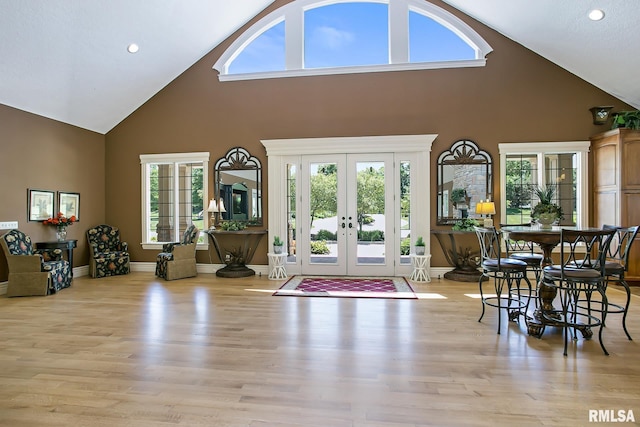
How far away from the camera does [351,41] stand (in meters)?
6.55

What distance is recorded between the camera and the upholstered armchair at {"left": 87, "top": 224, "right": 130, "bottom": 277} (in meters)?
6.34

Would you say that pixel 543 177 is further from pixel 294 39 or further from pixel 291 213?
pixel 294 39

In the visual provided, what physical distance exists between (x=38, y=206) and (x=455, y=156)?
7.00 m

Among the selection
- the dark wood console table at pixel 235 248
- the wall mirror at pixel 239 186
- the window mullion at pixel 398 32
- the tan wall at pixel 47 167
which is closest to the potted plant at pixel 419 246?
the dark wood console table at pixel 235 248

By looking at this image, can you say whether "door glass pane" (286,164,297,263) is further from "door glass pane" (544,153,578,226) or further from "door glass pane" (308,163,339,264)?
"door glass pane" (544,153,578,226)

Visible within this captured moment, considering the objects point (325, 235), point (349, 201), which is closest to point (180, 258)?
point (325, 235)

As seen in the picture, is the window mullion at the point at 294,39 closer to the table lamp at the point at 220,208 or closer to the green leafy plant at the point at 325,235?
the table lamp at the point at 220,208

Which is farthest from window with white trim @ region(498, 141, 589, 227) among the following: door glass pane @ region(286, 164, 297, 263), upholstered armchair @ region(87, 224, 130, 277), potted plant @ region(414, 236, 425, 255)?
upholstered armchair @ region(87, 224, 130, 277)

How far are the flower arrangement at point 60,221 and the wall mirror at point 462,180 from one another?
627 centimetres

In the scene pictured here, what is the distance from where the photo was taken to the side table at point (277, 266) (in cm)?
619

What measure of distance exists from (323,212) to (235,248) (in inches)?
71.3

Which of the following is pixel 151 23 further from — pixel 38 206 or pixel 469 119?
pixel 469 119

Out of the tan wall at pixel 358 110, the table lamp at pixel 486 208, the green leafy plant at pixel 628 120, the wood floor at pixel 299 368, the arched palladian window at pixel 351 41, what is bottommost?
the wood floor at pixel 299 368

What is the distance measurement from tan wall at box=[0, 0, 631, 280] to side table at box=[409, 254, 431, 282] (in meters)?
0.48
